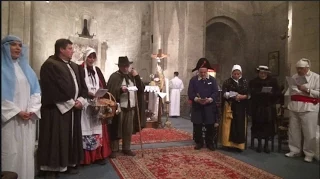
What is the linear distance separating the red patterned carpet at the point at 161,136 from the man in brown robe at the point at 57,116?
2.75 metres

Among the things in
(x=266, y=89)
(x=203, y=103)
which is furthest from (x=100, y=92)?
(x=266, y=89)

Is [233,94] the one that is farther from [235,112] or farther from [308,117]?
[308,117]

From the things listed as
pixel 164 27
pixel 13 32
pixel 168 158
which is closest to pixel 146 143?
pixel 168 158

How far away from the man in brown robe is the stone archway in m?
13.1

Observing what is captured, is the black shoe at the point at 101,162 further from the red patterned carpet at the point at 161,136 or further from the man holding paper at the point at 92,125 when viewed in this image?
the red patterned carpet at the point at 161,136

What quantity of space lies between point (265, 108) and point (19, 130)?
447 cm

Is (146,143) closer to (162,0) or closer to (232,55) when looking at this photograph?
(162,0)

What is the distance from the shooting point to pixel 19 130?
131 inches

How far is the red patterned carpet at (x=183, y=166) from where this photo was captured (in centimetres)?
386

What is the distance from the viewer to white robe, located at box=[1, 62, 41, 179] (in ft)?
10.4

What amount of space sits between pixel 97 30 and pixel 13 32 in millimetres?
8481

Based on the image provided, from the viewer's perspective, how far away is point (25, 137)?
3.36 metres

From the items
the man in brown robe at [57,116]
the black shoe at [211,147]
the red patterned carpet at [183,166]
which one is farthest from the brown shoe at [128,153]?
the black shoe at [211,147]

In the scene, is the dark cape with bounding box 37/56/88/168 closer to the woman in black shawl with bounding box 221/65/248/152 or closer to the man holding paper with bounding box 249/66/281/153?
the woman in black shawl with bounding box 221/65/248/152
